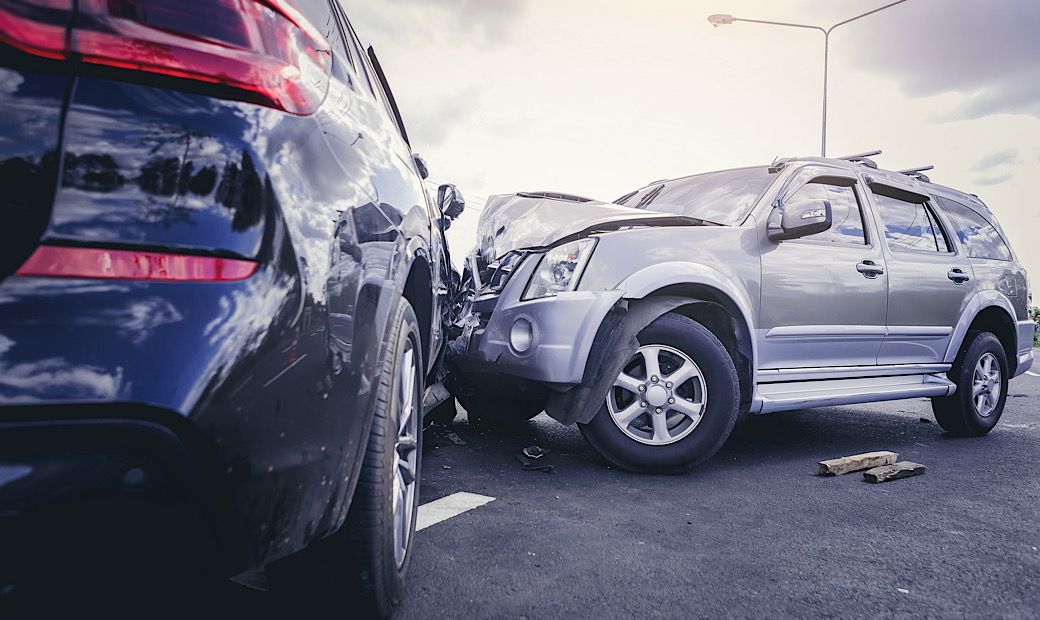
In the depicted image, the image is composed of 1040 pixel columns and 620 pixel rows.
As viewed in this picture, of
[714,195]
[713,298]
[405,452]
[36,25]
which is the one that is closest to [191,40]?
[36,25]

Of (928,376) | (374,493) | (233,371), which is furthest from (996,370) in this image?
(233,371)

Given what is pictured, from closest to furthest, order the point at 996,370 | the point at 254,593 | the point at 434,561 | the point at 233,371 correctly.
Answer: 1. the point at 233,371
2. the point at 254,593
3. the point at 434,561
4. the point at 996,370

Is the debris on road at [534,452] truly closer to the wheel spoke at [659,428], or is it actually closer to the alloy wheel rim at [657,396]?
the alloy wheel rim at [657,396]

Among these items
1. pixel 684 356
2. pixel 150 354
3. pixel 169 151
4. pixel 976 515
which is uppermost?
pixel 169 151

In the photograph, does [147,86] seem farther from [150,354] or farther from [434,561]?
[434,561]

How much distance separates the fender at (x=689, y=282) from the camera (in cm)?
377

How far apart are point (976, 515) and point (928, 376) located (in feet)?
7.66

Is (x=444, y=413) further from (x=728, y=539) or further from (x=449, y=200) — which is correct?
(x=728, y=539)

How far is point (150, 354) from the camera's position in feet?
3.52

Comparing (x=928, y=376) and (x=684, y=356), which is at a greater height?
(x=684, y=356)

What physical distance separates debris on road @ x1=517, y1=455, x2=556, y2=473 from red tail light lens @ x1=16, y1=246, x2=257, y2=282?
294 centimetres

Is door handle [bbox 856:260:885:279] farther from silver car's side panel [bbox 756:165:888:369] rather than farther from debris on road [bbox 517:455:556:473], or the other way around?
debris on road [bbox 517:455:556:473]

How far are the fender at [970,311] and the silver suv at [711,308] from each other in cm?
2

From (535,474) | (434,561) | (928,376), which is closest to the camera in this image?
(434,561)
